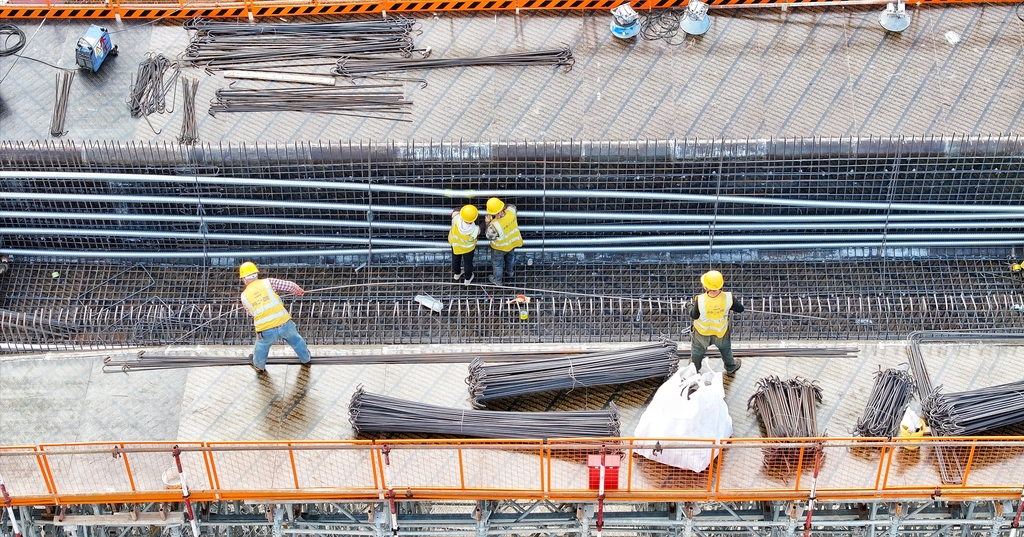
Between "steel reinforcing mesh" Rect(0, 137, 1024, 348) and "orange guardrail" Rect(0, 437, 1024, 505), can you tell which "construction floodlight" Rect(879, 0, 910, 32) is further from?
"orange guardrail" Rect(0, 437, 1024, 505)

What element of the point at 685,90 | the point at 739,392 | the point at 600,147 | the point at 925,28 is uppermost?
the point at 925,28

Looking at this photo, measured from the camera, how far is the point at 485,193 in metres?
16.5

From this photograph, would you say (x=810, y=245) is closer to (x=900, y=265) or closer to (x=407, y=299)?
(x=900, y=265)

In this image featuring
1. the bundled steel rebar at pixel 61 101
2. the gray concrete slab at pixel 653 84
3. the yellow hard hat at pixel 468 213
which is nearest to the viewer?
the yellow hard hat at pixel 468 213

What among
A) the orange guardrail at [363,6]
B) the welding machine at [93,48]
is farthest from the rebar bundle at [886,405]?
the welding machine at [93,48]

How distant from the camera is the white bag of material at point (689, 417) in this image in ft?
46.2

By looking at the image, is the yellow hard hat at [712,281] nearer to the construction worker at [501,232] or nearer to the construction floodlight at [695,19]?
the construction worker at [501,232]

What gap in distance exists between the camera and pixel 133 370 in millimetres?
15555

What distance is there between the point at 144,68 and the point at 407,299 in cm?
484

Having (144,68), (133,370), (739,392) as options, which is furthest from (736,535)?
(144,68)

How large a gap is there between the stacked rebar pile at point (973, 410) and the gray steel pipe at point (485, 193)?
2856mm

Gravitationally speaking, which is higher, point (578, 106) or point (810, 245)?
point (578, 106)

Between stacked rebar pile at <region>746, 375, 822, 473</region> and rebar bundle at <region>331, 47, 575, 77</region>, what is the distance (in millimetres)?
5381

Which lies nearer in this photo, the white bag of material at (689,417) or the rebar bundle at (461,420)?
the white bag of material at (689,417)
